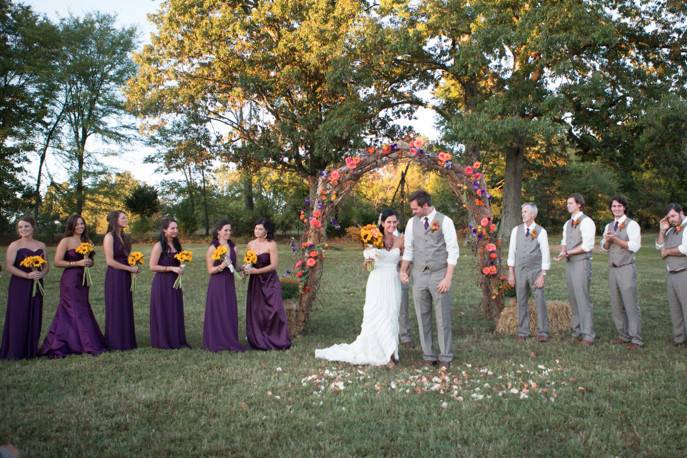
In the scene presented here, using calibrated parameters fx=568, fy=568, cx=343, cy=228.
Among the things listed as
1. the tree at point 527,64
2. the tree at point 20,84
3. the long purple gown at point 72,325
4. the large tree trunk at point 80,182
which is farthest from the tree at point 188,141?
the long purple gown at point 72,325

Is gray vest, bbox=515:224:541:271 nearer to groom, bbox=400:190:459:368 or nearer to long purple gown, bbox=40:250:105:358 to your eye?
groom, bbox=400:190:459:368

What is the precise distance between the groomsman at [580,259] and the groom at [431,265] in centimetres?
240

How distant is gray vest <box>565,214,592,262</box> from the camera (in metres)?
8.74

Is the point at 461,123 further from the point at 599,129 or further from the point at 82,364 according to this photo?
the point at 82,364

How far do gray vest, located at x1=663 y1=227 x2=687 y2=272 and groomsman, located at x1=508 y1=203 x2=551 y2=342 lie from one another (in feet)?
5.61

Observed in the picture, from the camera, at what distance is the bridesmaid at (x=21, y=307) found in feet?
26.2

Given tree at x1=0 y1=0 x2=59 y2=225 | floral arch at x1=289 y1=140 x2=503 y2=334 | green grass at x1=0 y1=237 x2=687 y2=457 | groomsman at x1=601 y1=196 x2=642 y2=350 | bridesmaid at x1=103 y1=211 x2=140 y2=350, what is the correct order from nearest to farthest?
1. green grass at x1=0 y1=237 x2=687 y2=457
2. groomsman at x1=601 y1=196 x2=642 y2=350
3. bridesmaid at x1=103 y1=211 x2=140 y2=350
4. floral arch at x1=289 y1=140 x2=503 y2=334
5. tree at x1=0 y1=0 x2=59 y2=225

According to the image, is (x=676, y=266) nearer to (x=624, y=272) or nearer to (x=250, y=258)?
(x=624, y=272)

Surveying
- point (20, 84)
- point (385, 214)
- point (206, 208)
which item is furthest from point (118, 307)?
point (206, 208)

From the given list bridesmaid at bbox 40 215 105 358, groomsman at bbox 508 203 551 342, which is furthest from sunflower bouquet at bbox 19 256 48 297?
groomsman at bbox 508 203 551 342

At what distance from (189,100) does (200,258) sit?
7.25 metres

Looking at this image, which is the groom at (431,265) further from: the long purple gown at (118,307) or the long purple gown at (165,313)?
the long purple gown at (118,307)

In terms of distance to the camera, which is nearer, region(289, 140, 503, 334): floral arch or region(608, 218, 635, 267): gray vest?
region(608, 218, 635, 267): gray vest

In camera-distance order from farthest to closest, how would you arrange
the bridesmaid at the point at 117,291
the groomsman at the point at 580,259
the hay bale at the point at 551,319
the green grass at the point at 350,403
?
the hay bale at the point at 551,319, the groomsman at the point at 580,259, the bridesmaid at the point at 117,291, the green grass at the point at 350,403
